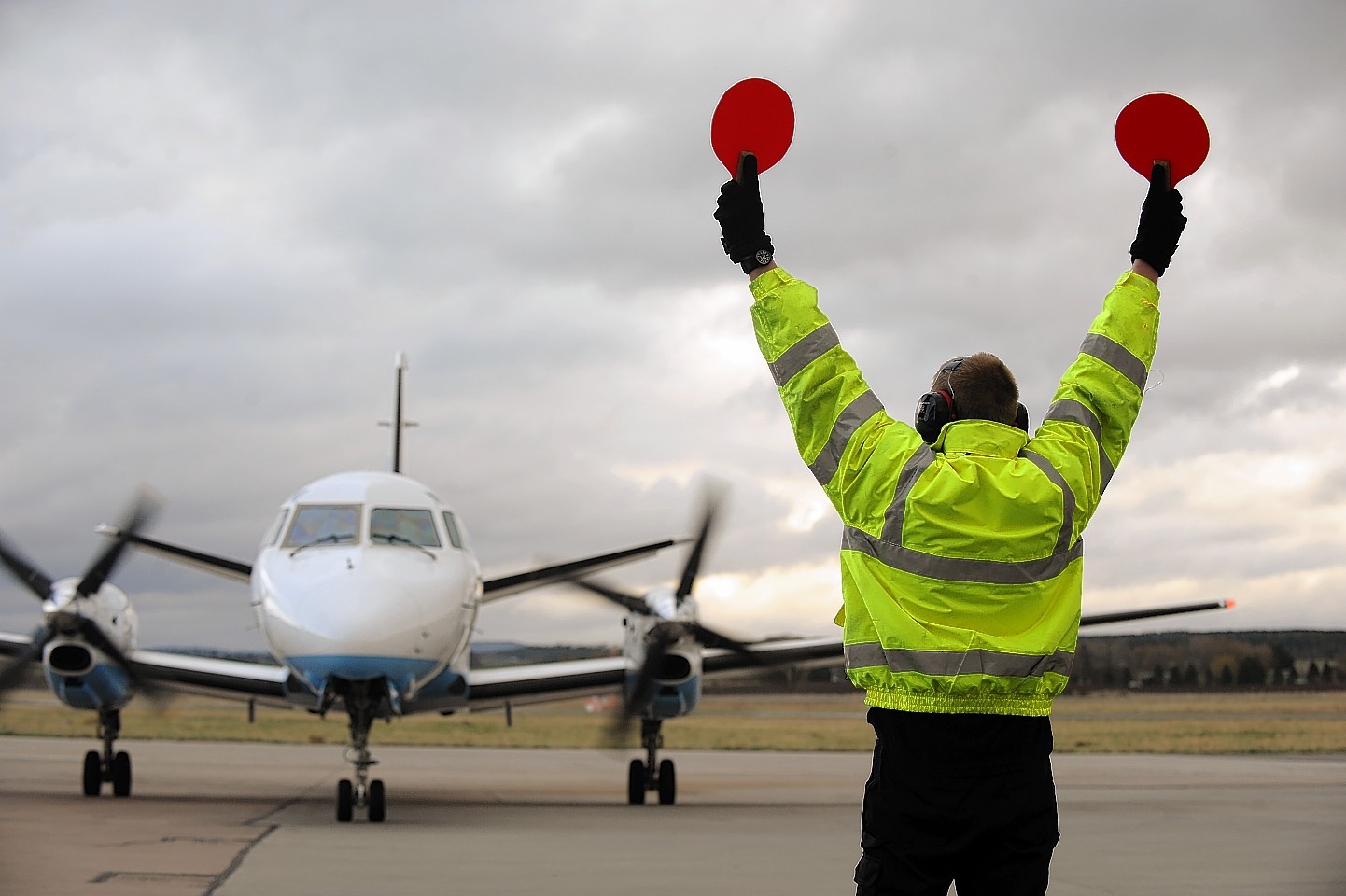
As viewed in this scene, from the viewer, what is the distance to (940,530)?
116 inches

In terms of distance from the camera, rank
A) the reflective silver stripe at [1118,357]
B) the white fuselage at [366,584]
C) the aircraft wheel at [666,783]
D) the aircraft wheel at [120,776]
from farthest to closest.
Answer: the aircraft wheel at [666,783], the aircraft wheel at [120,776], the white fuselage at [366,584], the reflective silver stripe at [1118,357]

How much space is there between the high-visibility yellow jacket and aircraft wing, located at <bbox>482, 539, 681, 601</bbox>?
11.3 meters

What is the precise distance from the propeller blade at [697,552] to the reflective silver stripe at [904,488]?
13.5 meters

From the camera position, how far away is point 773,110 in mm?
3338

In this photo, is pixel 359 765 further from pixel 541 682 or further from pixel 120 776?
pixel 120 776

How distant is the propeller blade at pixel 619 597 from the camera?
16.6 meters

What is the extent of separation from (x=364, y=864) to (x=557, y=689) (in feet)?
26.5

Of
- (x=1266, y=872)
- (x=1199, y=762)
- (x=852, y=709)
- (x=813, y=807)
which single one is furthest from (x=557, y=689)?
(x=852, y=709)

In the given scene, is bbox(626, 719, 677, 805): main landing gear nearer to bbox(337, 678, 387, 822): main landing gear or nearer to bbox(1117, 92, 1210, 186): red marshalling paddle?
bbox(337, 678, 387, 822): main landing gear

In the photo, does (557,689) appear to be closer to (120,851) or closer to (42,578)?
(42,578)

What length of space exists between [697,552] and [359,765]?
6.06 m

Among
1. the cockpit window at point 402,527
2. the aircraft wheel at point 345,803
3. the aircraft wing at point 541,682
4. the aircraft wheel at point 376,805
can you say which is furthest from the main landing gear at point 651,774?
the cockpit window at point 402,527

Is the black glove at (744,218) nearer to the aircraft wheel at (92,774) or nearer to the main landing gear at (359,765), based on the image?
the main landing gear at (359,765)

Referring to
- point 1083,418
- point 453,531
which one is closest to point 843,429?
point 1083,418
